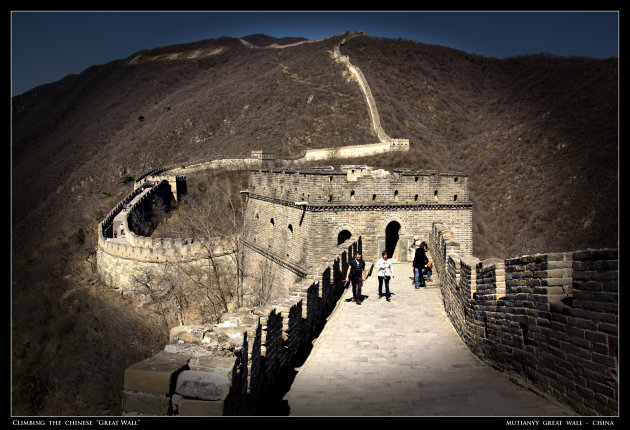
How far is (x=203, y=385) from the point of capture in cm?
413

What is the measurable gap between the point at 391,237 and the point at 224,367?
15311mm

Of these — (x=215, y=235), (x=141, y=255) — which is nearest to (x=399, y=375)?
(x=215, y=235)

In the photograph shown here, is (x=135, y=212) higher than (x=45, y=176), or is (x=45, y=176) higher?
(x=45, y=176)

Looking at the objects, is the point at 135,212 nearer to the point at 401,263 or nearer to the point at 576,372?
the point at 401,263

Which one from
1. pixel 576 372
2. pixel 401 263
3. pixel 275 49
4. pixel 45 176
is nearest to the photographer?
pixel 576 372

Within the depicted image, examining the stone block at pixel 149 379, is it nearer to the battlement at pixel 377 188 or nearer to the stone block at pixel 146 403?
the stone block at pixel 146 403

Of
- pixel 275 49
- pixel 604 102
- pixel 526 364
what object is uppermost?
pixel 275 49

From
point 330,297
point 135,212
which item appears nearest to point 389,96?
point 135,212

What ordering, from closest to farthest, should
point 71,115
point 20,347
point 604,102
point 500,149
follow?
point 20,347
point 604,102
point 500,149
point 71,115

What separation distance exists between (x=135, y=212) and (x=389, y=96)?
43005 mm

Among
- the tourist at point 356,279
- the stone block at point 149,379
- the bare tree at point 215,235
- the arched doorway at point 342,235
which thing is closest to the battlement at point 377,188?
the arched doorway at point 342,235

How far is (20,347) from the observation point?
82.2 feet

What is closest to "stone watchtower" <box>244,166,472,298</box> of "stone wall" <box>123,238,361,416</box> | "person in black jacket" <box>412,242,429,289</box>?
"person in black jacket" <box>412,242,429,289</box>

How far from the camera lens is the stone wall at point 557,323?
4211 mm
